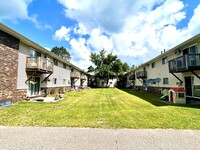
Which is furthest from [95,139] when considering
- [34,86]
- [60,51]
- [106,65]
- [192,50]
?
[60,51]

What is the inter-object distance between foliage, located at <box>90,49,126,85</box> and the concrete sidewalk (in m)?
38.6

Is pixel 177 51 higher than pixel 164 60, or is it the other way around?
pixel 177 51

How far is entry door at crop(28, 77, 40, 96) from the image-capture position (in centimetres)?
1359

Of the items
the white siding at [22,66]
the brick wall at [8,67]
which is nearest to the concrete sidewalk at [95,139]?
the brick wall at [8,67]

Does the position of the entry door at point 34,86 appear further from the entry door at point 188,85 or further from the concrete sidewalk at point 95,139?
the entry door at point 188,85

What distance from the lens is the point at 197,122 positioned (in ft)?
19.5

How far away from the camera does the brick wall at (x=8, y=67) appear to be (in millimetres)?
9656

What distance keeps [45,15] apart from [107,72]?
30804 mm

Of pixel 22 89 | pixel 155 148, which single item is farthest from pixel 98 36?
pixel 155 148

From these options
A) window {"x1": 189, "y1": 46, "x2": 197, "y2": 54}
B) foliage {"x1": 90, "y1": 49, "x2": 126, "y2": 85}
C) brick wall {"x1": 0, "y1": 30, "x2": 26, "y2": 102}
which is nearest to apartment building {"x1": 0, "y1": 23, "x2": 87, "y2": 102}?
brick wall {"x1": 0, "y1": 30, "x2": 26, "y2": 102}

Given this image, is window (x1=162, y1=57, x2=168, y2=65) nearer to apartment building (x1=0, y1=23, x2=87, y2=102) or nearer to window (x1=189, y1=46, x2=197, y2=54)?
window (x1=189, y1=46, x2=197, y2=54)

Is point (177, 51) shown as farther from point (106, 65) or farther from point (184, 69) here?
point (106, 65)

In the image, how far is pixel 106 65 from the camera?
4462 centimetres

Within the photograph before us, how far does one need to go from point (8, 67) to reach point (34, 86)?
452cm
